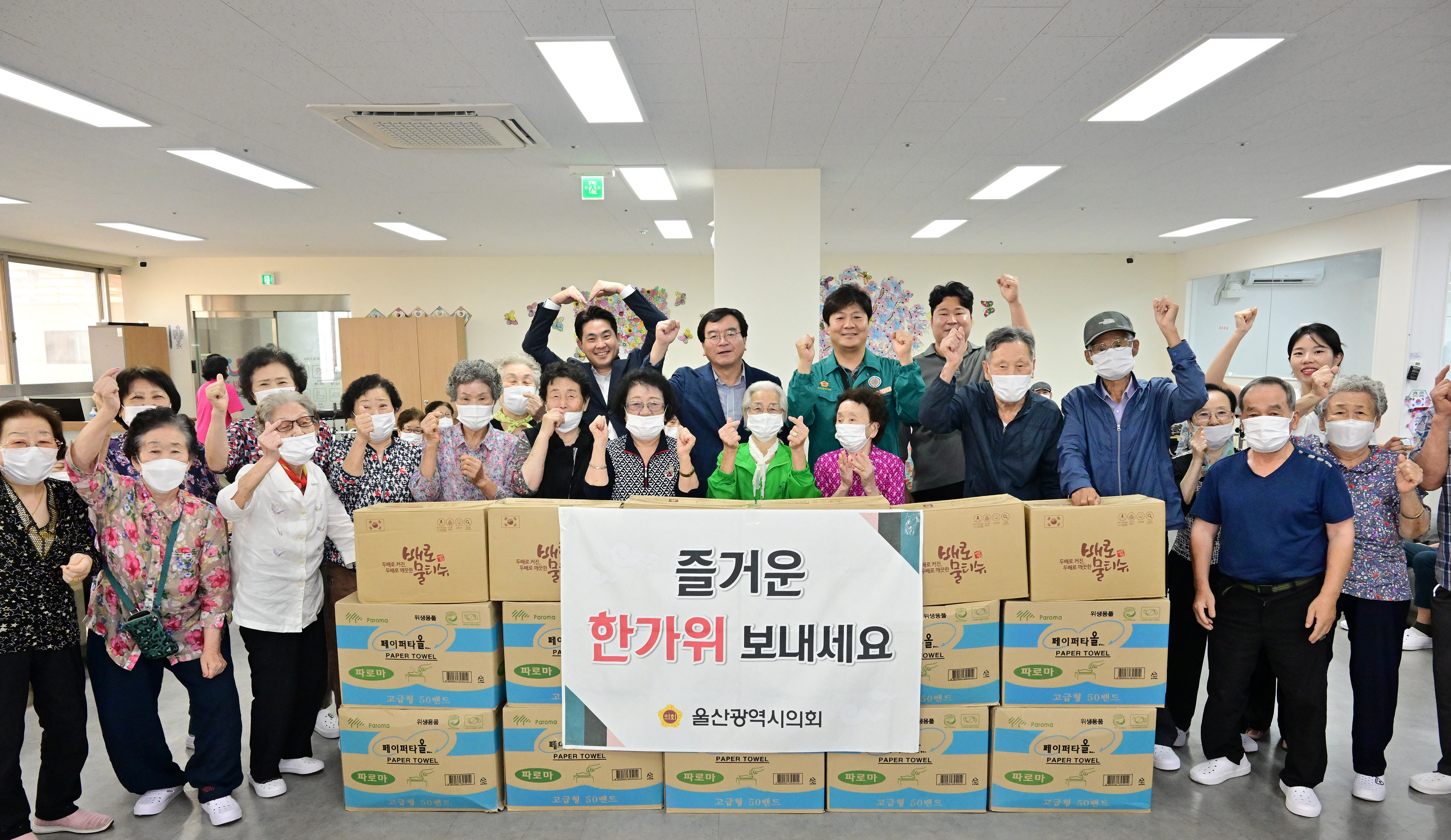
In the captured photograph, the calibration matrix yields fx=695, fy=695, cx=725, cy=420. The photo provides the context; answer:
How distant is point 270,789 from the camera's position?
248cm

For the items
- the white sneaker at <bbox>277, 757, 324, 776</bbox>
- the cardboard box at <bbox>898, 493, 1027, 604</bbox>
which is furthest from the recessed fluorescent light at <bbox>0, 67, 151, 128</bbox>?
the cardboard box at <bbox>898, 493, 1027, 604</bbox>

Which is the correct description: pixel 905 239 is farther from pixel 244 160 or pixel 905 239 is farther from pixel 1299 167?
pixel 244 160

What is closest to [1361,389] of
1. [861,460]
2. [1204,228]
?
[861,460]

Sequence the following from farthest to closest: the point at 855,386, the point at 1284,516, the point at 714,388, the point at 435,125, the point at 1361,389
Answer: the point at 435,125, the point at 714,388, the point at 855,386, the point at 1361,389, the point at 1284,516

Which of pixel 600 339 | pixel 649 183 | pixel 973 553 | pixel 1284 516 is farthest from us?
pixel 649 183

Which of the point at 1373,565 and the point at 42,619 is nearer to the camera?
the point at 42,619

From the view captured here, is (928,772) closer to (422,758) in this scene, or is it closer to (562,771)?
(562,771)

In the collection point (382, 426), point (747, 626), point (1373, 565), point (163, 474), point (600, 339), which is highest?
point (600, 339)

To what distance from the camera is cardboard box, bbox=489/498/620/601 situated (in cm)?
228

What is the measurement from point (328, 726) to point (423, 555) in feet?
4.19

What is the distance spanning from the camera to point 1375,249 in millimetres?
7164

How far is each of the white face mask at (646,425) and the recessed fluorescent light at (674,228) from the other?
516 centimetres

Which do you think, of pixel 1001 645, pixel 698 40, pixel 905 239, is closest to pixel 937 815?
pixel 1001 645

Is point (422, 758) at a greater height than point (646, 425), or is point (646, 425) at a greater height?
point (646, 425)
